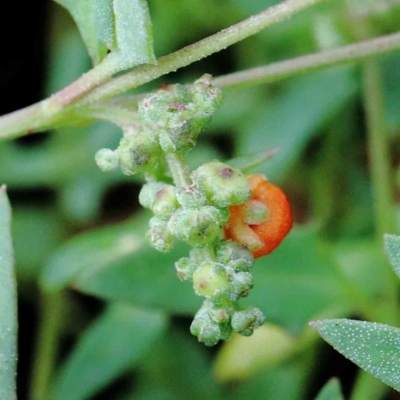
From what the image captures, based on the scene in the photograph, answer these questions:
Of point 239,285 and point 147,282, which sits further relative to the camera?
point 147,282

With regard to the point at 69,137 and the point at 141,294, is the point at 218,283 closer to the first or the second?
the point at 141,294

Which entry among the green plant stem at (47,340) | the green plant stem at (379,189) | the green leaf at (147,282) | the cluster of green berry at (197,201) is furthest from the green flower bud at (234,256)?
the green plant stem at (47,340)

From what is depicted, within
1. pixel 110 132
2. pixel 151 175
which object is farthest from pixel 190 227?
pixel 110 132

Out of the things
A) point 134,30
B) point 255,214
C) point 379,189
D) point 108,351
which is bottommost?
point 108,351

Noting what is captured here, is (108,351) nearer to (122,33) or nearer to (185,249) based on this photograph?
(185,249)

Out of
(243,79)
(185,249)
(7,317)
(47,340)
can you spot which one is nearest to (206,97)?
(243,79)

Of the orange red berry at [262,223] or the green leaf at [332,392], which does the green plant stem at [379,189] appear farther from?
the orange red berry at [262,223]

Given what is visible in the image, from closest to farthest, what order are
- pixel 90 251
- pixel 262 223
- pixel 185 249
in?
pixel 262 223, pixel 185 249, pixel 90 251
